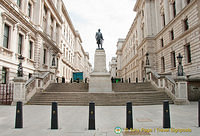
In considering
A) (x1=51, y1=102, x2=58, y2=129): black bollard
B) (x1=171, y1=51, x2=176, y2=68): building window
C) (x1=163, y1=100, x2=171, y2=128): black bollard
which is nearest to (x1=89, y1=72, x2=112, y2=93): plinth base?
(x1=51, y1=102, x2=58, y2=129): black bollard

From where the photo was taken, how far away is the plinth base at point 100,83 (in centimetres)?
1543

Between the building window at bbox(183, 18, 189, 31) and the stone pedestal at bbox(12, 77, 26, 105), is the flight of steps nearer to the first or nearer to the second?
the stone pedestal at bbox(12, 77, 26, 105)

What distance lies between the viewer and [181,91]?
11.3m

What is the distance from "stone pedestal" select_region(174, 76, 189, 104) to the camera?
11.1 metres

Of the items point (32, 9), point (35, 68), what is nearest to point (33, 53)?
point (35, 68)

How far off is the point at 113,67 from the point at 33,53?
9067cm

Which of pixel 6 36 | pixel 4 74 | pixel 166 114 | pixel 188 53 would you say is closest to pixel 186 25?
pixel 188 53

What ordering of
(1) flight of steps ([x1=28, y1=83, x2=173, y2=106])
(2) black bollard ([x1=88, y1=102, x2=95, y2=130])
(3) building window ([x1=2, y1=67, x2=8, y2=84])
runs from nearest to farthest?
(2) black bollard ([x1=88, y1=102, x2=95, y2=130]), (1) flight of steps ([x1=28, y1=83, x2=173, y2=106]), (3) building window ([x1=2, y1=67, x2=8, y2=84])

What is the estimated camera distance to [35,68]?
22.7 metres

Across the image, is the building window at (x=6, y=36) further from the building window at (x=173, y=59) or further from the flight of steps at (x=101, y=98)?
the building window at (x=173, y=59)

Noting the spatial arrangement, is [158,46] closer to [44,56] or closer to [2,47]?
[44,56]

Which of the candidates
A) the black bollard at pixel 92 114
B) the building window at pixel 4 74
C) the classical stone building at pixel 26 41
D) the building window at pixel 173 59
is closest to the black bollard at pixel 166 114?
the black bollard at pixel 92 114

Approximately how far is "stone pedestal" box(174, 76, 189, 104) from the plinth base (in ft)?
21.0

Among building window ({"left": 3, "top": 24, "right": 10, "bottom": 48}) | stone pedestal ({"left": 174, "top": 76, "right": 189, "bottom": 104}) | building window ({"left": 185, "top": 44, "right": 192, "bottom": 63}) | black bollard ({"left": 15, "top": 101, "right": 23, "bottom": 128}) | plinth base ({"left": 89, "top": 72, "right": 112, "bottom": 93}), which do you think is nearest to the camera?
black bollard ({"left": 15, "top": 101, "right": 23, "bottom": 128})
